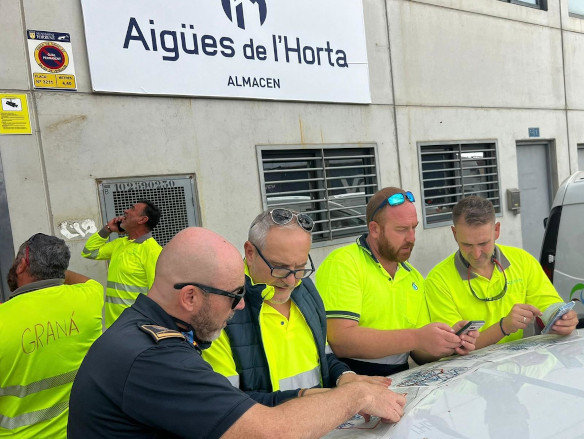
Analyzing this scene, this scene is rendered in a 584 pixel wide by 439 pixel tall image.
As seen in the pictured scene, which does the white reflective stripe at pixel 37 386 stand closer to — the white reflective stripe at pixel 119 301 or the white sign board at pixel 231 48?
the white reflective stripe at pixel 119 301

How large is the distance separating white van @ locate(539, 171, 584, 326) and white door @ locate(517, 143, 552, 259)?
4.83 metres

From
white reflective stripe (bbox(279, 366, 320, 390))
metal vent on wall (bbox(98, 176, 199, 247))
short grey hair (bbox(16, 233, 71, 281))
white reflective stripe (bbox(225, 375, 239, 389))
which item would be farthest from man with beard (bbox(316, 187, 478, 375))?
metal vent on wall (bbox(98, 176, 199, 247))

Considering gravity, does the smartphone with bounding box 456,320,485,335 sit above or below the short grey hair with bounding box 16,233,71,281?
below

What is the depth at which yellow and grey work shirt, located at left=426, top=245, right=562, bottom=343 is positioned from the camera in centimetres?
273

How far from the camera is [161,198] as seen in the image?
16.3ft

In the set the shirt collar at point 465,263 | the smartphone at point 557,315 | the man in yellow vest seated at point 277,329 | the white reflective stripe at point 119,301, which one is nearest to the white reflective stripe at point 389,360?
the man in yellow vest seated at point 277,329

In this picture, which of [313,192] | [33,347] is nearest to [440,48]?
[313,192]

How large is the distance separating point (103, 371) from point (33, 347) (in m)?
1.28

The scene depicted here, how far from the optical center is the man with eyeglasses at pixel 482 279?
2680 millimetres

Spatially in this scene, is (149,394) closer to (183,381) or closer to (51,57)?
(183,381)

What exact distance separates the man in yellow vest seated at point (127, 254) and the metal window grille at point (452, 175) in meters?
4.31

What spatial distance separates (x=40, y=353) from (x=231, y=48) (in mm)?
3957

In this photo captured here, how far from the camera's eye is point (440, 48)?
7473mm

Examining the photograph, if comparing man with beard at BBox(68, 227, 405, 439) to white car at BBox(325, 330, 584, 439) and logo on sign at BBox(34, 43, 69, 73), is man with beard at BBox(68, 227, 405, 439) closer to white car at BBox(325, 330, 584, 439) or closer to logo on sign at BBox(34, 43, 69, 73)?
white car at BBox(325, 330, 584, 439)
